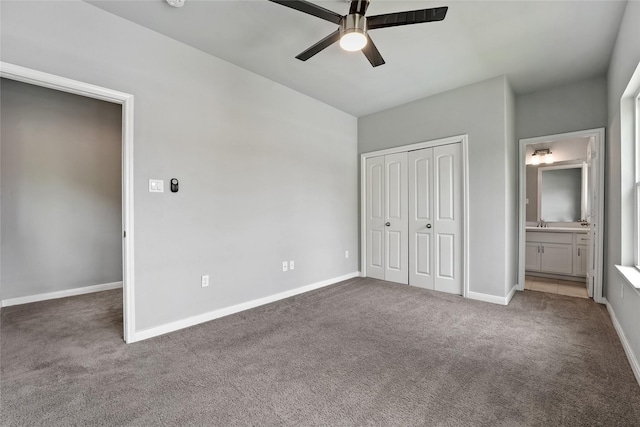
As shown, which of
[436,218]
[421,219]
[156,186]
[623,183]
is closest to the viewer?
[623,183]

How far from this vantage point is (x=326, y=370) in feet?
6.57

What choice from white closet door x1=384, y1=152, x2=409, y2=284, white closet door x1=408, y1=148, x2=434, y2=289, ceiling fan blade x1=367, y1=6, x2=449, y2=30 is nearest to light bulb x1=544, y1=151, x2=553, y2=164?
white closet door x1=408, y1=148, x2=434, y2=289

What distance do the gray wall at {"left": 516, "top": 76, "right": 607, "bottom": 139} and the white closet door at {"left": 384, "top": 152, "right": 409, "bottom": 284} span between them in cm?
172

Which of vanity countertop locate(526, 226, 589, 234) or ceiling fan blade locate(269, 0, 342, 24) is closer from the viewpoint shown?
ceiling fan blade locate(269, 0, 342, 24)

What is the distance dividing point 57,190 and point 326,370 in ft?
14.2


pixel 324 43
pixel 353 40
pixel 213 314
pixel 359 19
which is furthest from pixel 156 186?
pixel 359 19

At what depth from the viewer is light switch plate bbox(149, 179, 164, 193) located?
255 centimetres

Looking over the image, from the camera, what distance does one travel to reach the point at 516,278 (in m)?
4.00

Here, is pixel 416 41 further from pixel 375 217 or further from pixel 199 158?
pixel 375 217

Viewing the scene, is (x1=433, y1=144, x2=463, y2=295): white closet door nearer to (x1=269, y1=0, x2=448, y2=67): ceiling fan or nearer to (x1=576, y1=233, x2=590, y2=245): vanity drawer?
(x1=269, y1=0, x2=448, y2=67): ceiling fan

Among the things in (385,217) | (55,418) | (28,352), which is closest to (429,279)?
(385,217)

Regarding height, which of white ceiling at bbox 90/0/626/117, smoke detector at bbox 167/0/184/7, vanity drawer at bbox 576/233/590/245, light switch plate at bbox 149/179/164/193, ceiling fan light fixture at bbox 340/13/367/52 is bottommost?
vanity drawer at bbox 576/233/590/245

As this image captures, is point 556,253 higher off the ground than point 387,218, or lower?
lower

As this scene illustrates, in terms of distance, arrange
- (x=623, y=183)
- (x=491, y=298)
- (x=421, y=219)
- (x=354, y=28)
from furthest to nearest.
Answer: (x=421, y=219) < (x=491, y=298) < (x=623, y=183) < (x=354, y=28)
